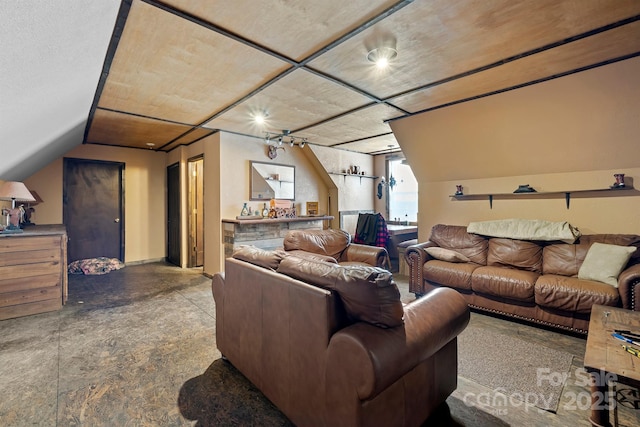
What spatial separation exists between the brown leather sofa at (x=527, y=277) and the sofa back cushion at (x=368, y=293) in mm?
2266

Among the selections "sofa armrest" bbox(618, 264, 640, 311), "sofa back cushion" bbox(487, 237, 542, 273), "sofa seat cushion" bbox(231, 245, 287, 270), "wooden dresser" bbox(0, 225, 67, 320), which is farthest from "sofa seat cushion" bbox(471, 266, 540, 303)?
"wooden dresser" bbox(0, 225, 67, 320)

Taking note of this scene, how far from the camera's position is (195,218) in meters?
5.63

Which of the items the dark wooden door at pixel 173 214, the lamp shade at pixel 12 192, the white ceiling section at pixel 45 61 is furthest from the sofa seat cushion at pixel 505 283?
the lamp shade at pixel 12 192

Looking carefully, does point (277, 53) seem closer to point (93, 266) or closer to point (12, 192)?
point (12, 192)

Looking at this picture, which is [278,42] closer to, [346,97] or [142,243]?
[346,97]

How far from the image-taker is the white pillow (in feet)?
8.53

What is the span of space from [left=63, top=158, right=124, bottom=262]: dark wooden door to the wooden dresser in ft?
8.12

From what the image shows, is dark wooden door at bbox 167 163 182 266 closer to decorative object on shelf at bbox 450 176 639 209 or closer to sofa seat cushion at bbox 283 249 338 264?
sofa seat cushion at bbox 283 249 338 264

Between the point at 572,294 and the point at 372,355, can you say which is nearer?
the point at 372,355

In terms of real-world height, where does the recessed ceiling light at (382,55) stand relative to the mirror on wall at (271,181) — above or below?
above

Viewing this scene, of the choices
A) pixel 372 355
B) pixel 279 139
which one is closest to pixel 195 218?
pixel 279 139

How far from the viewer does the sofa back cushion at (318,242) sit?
148 inches

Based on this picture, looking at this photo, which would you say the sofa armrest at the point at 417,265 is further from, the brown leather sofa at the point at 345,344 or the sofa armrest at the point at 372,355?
the sofa armrest at the point at 372,355

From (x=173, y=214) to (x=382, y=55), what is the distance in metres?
5.19
